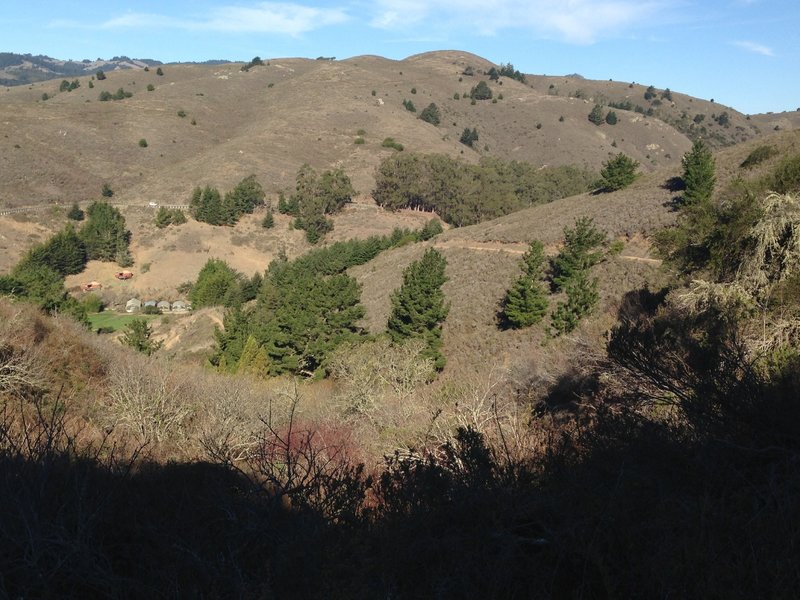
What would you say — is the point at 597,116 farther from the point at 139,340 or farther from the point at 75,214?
the point at 139,340

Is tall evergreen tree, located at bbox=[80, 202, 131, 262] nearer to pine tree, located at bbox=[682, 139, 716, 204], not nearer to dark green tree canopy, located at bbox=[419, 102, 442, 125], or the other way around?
pine tree, located at bbox=[682, 139, 716, 204]

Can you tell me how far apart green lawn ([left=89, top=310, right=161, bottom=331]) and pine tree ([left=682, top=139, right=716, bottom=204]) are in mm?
44767

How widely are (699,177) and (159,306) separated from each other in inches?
1928

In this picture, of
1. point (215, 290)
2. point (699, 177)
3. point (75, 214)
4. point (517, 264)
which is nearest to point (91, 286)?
point (75, 214)

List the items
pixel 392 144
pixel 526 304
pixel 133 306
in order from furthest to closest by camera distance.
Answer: pixel 392 144, pixel 133 306, pixel 526 304

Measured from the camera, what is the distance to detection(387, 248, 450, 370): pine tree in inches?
1020

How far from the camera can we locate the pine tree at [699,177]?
104 feet

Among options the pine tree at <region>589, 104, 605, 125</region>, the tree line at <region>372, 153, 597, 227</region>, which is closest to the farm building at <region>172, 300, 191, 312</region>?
the tree line at <region>372, 153, 597, 227</region>

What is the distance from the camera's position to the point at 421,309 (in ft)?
85.8

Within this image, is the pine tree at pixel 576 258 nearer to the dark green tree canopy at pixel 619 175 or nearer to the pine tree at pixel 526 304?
the pine tree at pixel 526 304

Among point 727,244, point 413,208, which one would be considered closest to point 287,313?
point 727,244

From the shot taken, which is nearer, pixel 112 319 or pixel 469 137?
pixel 112 319

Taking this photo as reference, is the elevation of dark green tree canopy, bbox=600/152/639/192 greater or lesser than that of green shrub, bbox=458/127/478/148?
lesser

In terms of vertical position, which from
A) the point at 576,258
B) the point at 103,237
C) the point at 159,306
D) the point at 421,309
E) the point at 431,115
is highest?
the point at 431,115
